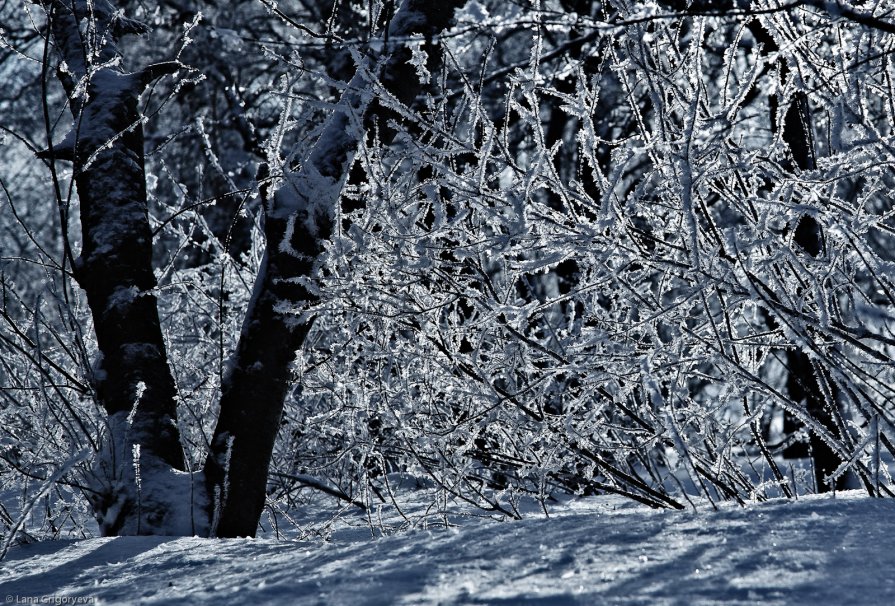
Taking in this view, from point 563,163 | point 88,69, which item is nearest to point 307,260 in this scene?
point 88,69

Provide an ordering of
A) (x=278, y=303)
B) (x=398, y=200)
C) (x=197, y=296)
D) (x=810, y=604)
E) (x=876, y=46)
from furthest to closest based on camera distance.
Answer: (x=197, y=296), (x=278, y=303), (x=398, y=200), (x=876, y=46), (x=810, y=604)

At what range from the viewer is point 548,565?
5.35ft

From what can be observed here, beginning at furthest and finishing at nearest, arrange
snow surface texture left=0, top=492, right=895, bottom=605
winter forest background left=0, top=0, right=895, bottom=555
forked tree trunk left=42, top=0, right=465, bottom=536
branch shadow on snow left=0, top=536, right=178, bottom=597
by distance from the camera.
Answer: forked tree trunk left=42, top=0, right=465, bottom=536 → winter forest background left=0, top=0, right=895, bottom=555 → branch shadow on snow left=0, top=536, right=178, bottom=597 → snow surface texture left=0, top=492, right=895, bottom=605

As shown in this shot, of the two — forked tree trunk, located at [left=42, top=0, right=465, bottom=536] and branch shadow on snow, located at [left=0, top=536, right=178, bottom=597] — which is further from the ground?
forked tree trunk, located at [left=42, top=0, right=465, bottom=536]

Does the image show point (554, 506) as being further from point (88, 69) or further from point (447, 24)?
point (88, 69)

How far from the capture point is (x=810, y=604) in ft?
4.48

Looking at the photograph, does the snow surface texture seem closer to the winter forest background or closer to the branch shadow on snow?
the branch shadow on snow

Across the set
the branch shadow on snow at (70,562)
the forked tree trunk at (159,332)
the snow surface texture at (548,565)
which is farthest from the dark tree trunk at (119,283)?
the snow surface texture at (548,565)

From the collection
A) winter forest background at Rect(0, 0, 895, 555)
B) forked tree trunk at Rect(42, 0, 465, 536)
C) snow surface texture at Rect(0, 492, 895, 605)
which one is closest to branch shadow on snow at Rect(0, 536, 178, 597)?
A: snow surface texture at Rect(0, 492, 895, 605)

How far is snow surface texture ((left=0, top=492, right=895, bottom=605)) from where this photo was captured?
146cm

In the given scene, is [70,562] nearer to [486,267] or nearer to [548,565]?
[548,565]

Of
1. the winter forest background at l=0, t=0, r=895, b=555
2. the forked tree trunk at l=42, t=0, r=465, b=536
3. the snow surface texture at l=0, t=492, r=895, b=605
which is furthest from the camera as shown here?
the forked tree trunk at l=42, t=0, r=465, b=536

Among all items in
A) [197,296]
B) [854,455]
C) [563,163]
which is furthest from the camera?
[563,163]

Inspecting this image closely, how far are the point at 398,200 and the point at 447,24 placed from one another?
0.91 m
